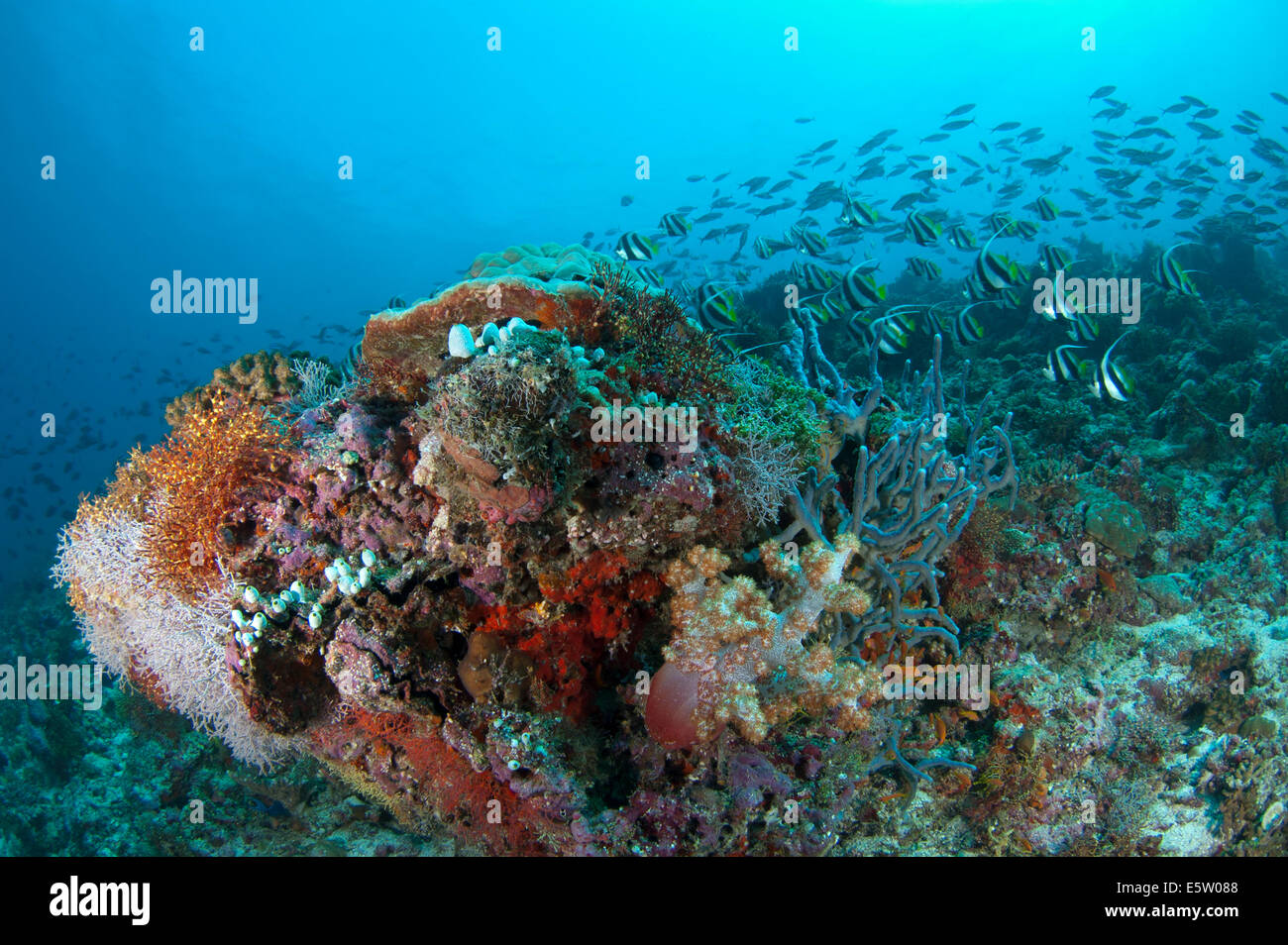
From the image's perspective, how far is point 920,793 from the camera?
446 cm

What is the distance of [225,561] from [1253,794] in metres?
8.37

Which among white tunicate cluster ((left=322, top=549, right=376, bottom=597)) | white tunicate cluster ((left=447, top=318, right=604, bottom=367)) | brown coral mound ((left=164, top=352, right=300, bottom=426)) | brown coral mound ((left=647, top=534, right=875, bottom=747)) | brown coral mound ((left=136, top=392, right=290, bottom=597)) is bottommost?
brown coral mound ((left=647, top=534, right=875, bottom=747))

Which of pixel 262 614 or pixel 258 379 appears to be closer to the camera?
pixel 262 614

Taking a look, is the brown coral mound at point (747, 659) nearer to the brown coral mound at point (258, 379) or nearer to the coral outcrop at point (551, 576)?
the coral outcrop at point (551, 576)

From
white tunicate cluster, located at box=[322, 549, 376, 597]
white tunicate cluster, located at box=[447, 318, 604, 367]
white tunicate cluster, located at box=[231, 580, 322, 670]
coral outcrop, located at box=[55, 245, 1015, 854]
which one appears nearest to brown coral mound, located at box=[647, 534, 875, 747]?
coral outcrop, located at box=[55, 245, 1015, 854]

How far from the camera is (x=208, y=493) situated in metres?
4.00

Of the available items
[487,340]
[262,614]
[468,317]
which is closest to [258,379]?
[468,317]

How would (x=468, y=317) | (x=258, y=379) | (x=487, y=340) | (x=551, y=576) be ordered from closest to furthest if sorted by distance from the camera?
(x=551, y=576), (x=487, y=340), (x=468, y=317), (x=258, y=379)

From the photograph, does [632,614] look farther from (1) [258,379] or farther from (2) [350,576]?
(1) [258,379]

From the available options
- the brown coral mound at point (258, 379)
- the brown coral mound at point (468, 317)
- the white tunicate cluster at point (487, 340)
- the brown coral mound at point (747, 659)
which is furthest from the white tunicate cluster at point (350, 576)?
the brown coral mound at point (258, 379)

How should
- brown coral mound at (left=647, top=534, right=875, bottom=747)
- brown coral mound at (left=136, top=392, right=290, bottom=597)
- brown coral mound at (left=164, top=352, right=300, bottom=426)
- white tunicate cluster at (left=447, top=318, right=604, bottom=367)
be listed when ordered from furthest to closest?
brown coral mound at (left=164, top=352, right=300, bottom=426), brown coral mound at (left=136, top=392, right=290, bottom=597), white tunicate cluster at (left=447, top=318, right=604, bottom=367), brown coral mound at (left=647, top=534, right=875, bottom=747)

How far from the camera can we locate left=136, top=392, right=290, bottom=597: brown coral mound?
4.00 m

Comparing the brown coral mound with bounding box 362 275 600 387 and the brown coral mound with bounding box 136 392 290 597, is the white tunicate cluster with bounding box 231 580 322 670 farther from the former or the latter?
the brown coral mound with bounding box 362 275 600 387

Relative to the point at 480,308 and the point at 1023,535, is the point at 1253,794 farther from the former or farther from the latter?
the point at 480,308
